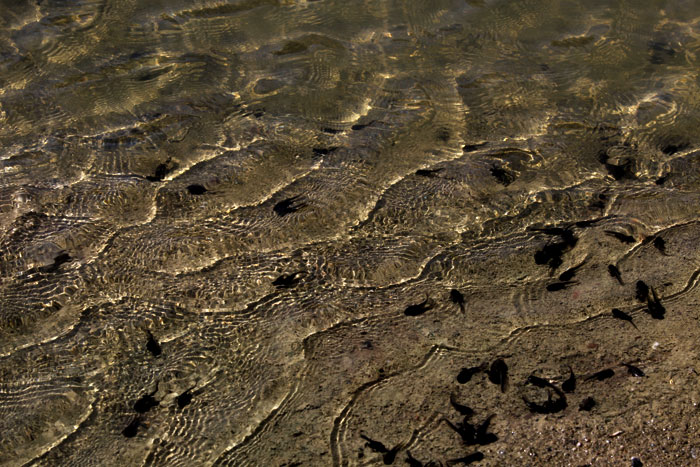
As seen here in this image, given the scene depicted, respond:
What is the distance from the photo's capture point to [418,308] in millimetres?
2666

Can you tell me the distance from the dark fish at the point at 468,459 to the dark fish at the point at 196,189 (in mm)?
2011

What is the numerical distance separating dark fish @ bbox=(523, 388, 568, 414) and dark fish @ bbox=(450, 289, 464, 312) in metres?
0.54

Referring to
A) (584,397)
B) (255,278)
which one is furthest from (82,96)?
(584,397)

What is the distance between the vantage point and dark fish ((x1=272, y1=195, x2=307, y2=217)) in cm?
317

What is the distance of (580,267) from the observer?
112 inches

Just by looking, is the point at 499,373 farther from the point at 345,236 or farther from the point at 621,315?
the point at 345,236

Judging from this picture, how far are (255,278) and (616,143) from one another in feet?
8.20

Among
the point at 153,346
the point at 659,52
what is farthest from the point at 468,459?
the point at 659,52

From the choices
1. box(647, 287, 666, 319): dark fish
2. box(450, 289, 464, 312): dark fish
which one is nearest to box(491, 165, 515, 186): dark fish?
box(450, 289, 464, 312): dark fish

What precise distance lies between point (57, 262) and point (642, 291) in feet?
9.34

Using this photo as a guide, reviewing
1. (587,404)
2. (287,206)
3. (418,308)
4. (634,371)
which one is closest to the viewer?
(587,404)

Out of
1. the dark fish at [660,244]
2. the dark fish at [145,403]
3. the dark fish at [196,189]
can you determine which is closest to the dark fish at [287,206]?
the dark fish at [196,189]

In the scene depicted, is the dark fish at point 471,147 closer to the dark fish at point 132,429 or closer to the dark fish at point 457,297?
the dark fish at point 457,297

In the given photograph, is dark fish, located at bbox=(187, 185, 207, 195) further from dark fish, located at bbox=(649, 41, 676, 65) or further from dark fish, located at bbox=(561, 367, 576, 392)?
dark fish, located at bbox=(649, 41, 676, 65)
